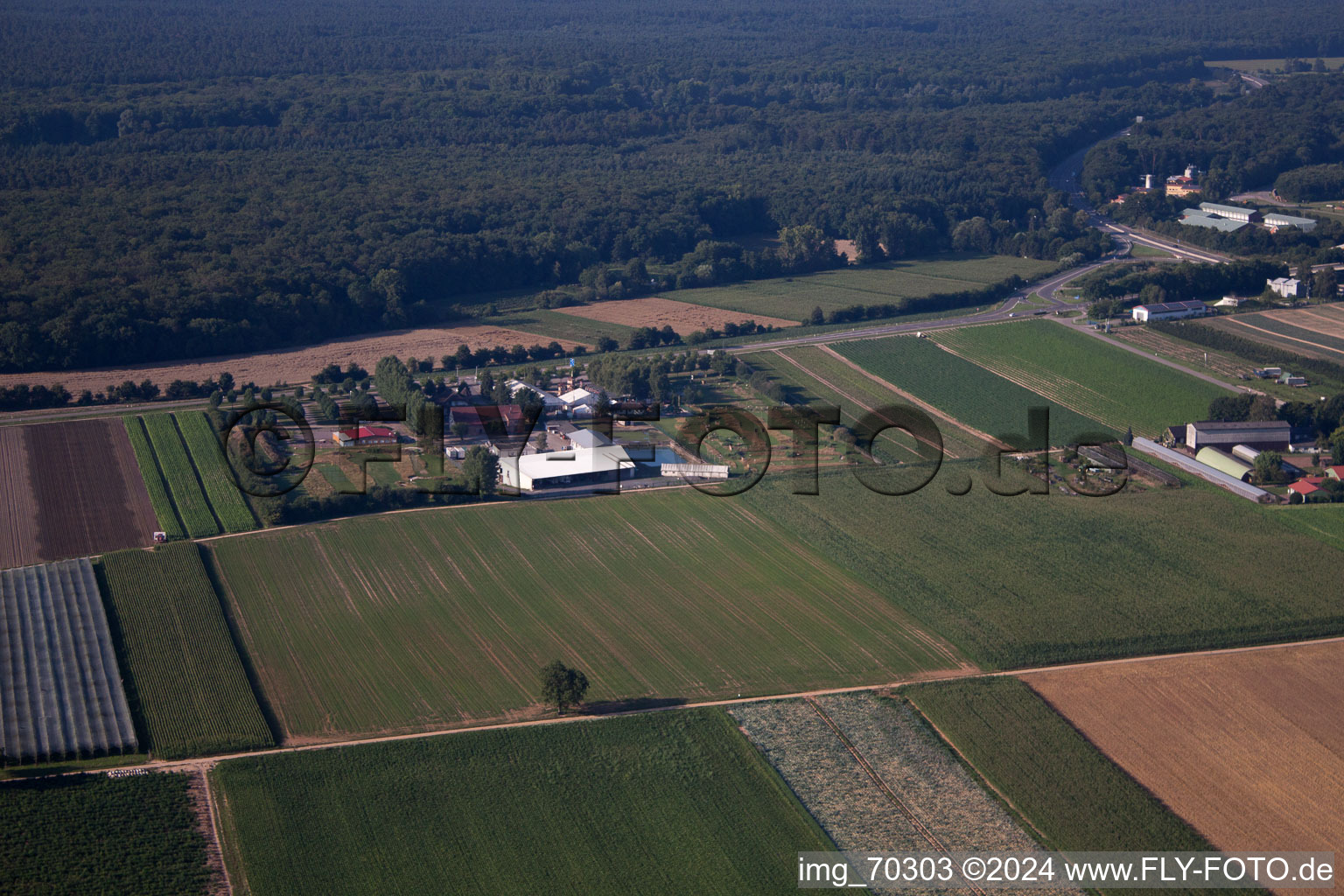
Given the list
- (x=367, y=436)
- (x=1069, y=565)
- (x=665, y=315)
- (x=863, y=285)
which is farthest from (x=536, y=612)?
(x=863, y=285)

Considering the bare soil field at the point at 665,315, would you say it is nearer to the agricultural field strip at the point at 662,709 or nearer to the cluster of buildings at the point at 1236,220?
the agricultural field strip at the point at 662,709

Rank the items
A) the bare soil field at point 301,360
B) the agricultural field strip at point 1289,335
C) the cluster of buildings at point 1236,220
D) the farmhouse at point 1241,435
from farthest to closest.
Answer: the cluster of buildings at point 1236,220 → the agricultural field strip at point 1289,335 → the bare soil field at point 301,360 → the farmhouse at point 1241,435

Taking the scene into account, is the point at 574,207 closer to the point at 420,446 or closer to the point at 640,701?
the point at 420,446

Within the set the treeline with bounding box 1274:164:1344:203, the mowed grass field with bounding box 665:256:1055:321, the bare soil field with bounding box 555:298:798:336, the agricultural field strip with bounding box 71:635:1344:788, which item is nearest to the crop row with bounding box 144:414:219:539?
the agricultural field strip with bounding box 71:635:1344:788

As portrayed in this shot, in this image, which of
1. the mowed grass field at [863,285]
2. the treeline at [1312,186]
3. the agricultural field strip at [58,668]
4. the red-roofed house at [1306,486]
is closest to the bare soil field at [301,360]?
Result: the mowed grass field at [863,285]

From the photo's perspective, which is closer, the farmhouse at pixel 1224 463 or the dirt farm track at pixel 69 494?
the dirt farm track at pixel 69 494

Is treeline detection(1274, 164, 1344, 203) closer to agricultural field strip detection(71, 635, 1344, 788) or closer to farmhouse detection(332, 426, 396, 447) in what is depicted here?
agricultural field strip detection(71, 635, 1344, 788)

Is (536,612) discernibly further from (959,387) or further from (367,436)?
(959,387)
